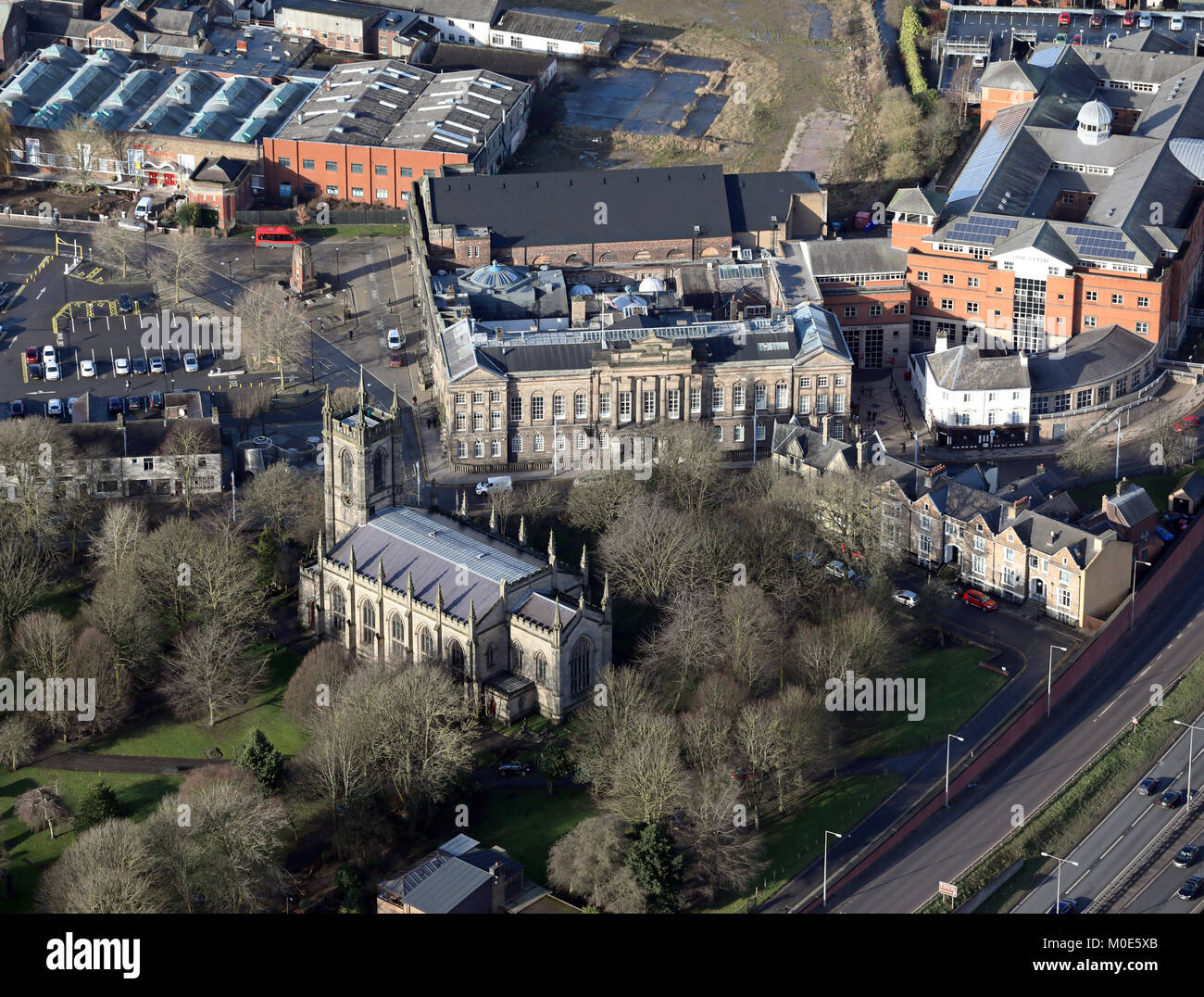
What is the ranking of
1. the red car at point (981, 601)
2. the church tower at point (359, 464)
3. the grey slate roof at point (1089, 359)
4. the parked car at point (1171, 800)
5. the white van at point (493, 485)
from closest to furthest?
the parked car at point (1171, 800) < the church tower at point (359, 464) < the red car at point (981, 601) < the white van at point (493, 485) < the grey slate roof at point (1089, 359)

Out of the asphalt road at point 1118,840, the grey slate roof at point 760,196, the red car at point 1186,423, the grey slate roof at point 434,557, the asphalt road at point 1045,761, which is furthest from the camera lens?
the grey slate roof at point 760,196

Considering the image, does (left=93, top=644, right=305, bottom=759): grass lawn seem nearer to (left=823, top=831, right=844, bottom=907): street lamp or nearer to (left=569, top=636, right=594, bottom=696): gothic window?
(left=569, top=636, right=594, bottom=696): gothic window

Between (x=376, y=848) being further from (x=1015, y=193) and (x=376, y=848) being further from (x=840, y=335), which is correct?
(x=1015, y=193)

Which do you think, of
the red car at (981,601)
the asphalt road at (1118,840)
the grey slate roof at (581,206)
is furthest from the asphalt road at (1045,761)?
the grey slate roof at (581,206)

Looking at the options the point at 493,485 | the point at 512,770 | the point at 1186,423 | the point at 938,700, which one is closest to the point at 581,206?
the point at 493,485

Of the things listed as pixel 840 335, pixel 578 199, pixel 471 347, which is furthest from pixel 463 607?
pixel 578 199

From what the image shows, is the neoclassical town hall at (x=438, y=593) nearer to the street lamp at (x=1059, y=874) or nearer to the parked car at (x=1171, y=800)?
the street lamp at (x=1059, y=874)

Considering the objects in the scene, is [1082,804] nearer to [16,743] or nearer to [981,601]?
[981,601]
